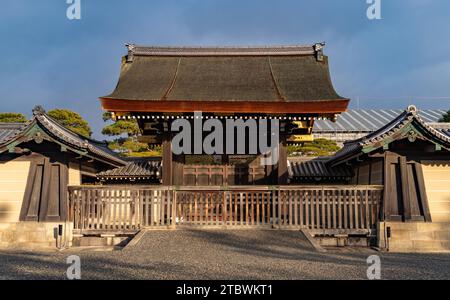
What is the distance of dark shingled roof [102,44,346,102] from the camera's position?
44.3ft

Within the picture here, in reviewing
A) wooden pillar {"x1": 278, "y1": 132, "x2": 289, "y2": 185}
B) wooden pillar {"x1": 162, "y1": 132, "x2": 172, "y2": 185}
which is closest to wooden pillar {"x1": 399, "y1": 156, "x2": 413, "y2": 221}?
wooden pillar {"x1": 278, "y1": 132, "x2": 289, "y2": 185}

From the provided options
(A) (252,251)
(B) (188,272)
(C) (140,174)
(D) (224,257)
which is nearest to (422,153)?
(A) (252,251)

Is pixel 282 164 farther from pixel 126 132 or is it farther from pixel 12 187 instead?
pixel 126 132

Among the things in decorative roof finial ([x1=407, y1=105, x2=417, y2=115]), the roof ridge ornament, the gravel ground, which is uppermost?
the roof ridge ornament

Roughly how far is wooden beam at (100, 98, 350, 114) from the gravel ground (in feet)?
13.4

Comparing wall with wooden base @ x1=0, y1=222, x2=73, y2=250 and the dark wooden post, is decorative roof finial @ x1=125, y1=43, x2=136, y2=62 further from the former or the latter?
the dark wooden post

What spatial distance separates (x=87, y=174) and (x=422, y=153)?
11316 mm

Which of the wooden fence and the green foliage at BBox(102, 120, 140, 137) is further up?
the green foliage at BBox(102, 120, 140, 137)

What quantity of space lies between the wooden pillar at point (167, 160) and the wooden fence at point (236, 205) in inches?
58.2

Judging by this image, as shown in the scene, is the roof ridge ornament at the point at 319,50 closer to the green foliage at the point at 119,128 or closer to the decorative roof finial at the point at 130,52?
the decorative roof finial at the point at 130,52

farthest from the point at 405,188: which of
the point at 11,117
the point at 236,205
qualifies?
the point at 11,117

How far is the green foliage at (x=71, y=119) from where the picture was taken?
30766 millimetres

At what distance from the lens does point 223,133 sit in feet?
47.0

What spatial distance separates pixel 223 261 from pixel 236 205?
3699 millimetres
